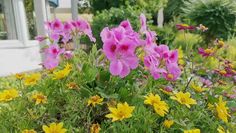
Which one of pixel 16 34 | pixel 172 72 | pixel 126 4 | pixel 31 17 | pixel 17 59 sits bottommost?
pixel 17 59

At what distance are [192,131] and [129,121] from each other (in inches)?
8.8

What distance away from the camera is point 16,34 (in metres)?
6.05

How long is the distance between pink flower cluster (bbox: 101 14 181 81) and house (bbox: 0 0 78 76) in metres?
4.75

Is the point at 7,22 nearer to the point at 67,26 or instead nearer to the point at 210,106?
the point at 67,26

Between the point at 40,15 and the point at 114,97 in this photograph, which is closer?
the point at 114,97

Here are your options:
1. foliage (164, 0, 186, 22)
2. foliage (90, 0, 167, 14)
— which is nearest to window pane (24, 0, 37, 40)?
foliage (90, 0, 167, 14)

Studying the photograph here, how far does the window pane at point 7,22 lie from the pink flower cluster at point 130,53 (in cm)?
528

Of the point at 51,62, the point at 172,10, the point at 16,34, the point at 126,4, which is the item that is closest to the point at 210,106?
the point at 51,62

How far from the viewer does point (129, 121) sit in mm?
1057

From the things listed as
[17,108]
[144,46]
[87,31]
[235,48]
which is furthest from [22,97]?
[235,48]

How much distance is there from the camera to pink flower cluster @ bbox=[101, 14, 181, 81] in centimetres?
97

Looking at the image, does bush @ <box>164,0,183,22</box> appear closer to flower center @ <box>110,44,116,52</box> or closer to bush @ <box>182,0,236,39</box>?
bush @ <box>182,0,236,39</box>

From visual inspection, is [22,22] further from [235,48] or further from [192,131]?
[192,131]

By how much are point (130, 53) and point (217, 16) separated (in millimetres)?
6841
